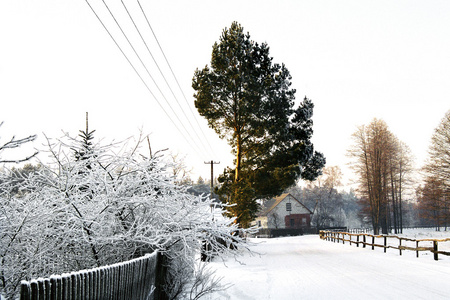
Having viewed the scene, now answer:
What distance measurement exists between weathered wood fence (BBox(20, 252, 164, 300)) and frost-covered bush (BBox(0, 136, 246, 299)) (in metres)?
0.34

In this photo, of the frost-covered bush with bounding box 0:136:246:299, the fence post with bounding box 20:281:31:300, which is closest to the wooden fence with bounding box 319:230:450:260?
the frost-covered bush with bounding box 0:136:246:299

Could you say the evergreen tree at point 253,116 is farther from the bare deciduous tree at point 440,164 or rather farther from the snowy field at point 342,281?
the bare deciduous tree at point 440,164

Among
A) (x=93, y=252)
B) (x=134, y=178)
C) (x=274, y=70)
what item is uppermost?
(x=274, y=70)

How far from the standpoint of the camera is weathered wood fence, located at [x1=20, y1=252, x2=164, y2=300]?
2307 mm

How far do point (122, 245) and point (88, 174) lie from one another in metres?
1.01

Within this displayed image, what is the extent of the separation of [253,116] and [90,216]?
18.5 m

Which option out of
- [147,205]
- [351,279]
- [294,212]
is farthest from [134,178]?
[294,212]

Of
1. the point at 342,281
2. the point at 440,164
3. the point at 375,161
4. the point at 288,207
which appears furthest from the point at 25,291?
the point at 288,207

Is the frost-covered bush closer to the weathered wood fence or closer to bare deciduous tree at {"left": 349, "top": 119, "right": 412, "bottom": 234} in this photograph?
the weathered wood fence

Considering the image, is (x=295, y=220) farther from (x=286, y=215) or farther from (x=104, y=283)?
(x=104, y=283)

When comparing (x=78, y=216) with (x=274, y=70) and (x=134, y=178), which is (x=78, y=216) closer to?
(x=134, y=178)

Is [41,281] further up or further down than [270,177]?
further down

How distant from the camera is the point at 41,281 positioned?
2.29 metres

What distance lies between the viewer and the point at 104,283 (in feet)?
10.3
